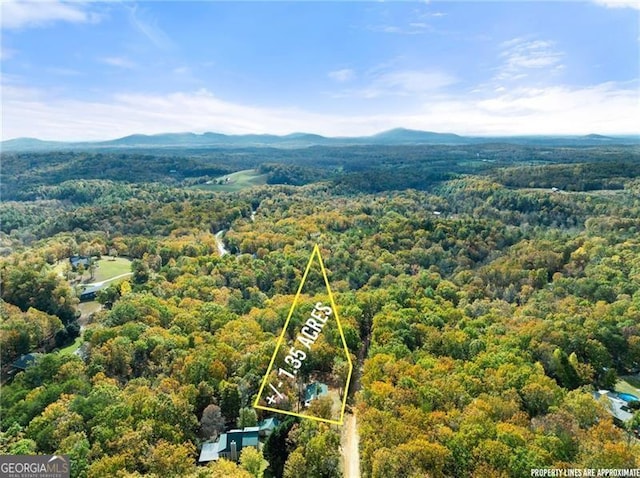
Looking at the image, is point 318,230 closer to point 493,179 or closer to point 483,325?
point 483,325

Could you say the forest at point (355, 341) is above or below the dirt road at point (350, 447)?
above

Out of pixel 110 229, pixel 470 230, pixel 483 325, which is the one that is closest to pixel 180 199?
pixel 110 229

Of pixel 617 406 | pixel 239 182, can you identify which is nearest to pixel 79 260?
pixel 617 406

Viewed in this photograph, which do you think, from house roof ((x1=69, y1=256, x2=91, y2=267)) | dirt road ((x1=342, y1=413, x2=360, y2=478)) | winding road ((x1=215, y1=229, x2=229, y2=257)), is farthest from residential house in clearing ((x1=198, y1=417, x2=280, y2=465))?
house roof ((x1=69, y1=256, x2=91, y2=267))

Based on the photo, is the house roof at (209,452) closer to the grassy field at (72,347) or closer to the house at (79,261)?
the grassy field at (72,347)

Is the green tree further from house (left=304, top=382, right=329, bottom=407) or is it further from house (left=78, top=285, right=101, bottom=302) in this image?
house (left=78, top=285, right=101, bottom=302)

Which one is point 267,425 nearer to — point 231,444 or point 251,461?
point 231,444

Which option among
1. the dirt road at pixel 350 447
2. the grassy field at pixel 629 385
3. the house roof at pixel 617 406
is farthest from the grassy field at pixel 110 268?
the grassy field at pixel 629 385

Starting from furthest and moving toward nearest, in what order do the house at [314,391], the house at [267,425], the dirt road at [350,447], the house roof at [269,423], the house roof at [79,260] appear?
1. the house roof at [79,260]
2. the house at [314,391]
3. the house roof at [269,423]
4. the house at [267,425]
5. the dirt road at [350,447]
